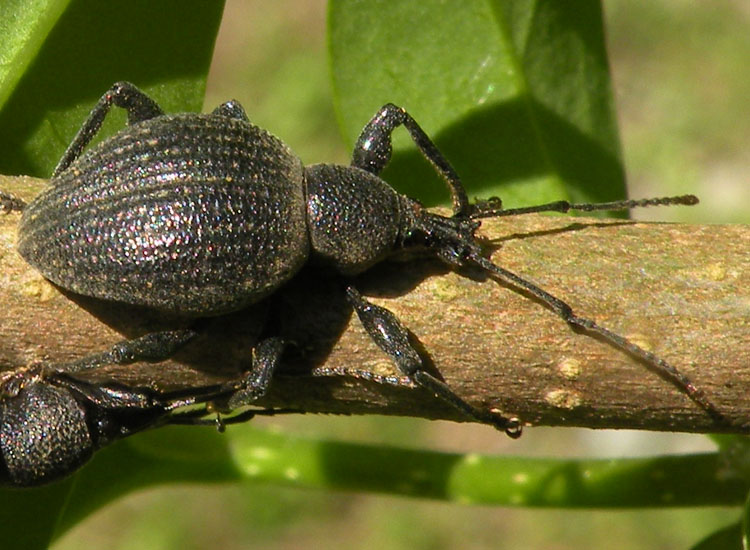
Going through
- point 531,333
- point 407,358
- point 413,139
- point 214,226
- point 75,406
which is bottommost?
point 75,406

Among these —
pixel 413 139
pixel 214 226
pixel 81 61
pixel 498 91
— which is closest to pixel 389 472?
pixel 214 226

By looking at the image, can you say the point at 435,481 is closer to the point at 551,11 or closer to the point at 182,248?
the point at 182,248

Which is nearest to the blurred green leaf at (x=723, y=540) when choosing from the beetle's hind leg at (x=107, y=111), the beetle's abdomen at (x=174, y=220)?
the beetle's abdomen at (x=174, y=220)

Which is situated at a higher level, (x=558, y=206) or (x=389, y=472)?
(x=558, y=206)

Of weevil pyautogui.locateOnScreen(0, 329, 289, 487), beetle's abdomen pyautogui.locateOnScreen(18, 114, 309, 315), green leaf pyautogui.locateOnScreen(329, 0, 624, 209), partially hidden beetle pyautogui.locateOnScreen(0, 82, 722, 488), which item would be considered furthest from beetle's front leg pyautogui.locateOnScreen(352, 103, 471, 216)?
weevil pyautogui.locateOnScreen(0, 329, 289, 487)

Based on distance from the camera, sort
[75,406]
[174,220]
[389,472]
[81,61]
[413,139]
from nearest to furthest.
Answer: [75,406] < [174,220] < [81,61] < [413,139] < [389,472]

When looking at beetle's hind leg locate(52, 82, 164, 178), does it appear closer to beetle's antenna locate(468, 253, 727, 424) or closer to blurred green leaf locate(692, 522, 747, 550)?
beetle's antenna locate(468, 253, 727, 424)

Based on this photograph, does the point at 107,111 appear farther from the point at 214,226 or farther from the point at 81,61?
the point at 214,226
